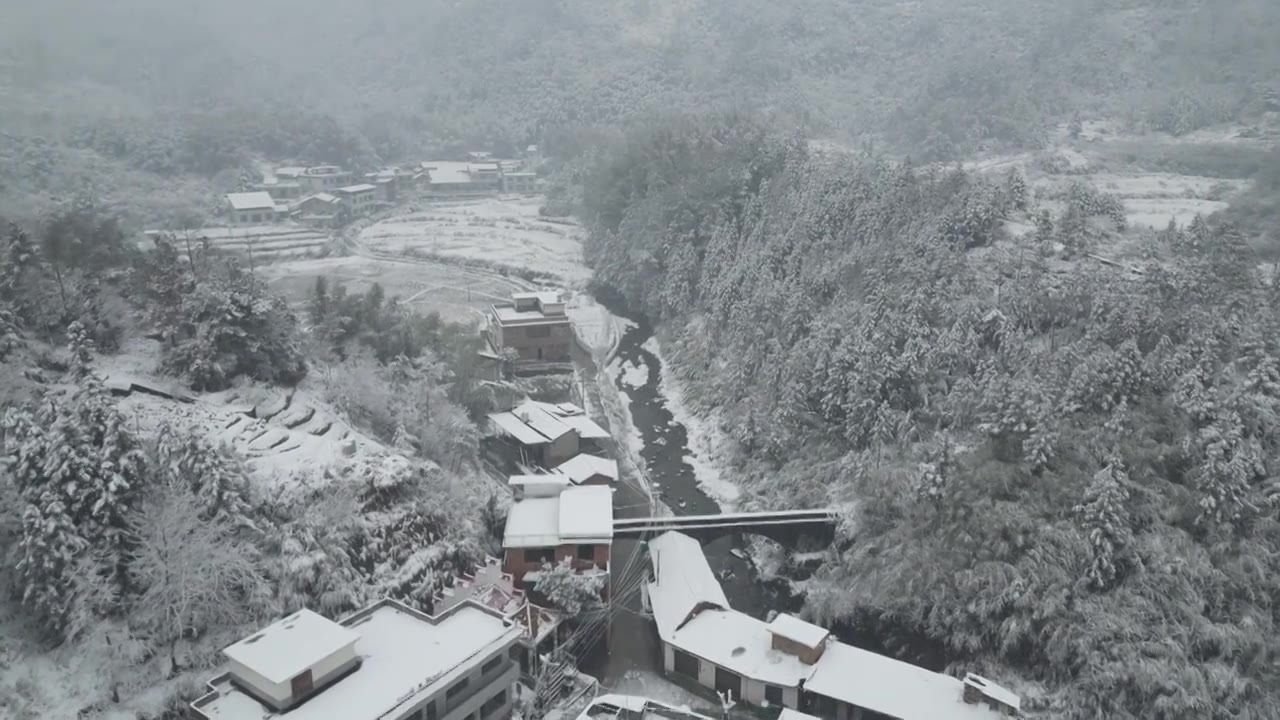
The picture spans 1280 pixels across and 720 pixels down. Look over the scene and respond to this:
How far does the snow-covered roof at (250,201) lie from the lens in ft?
178

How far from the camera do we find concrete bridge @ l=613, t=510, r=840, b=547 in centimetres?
2528

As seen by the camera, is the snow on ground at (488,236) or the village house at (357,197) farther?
the village house at (357,197)

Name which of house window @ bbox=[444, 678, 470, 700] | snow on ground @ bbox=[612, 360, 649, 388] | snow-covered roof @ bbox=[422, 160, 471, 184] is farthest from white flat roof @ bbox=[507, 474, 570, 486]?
snow-covered roof @ bbox=[422, 160, 471, 184]

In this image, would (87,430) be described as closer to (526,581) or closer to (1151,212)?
(526,581)

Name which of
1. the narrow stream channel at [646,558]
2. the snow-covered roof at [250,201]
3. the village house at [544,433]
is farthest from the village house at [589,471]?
the snow-covered roof at [250,201]

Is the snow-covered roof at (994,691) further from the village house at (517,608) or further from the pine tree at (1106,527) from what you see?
the village house at (517,608)

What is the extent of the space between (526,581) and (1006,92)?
55.1 metres

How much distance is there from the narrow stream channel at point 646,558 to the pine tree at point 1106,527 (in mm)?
7990

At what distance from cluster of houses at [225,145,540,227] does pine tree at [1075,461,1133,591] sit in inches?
1975

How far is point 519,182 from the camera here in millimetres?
73812

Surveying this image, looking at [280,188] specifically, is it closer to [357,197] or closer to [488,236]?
[357,197]

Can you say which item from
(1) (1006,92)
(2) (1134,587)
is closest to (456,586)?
(2) (1134,587)

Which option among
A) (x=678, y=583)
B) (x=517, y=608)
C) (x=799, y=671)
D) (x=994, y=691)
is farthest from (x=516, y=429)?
(x=994, y=691)

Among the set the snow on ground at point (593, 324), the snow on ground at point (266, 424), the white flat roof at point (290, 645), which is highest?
the snow on ground at point (266, 424)
